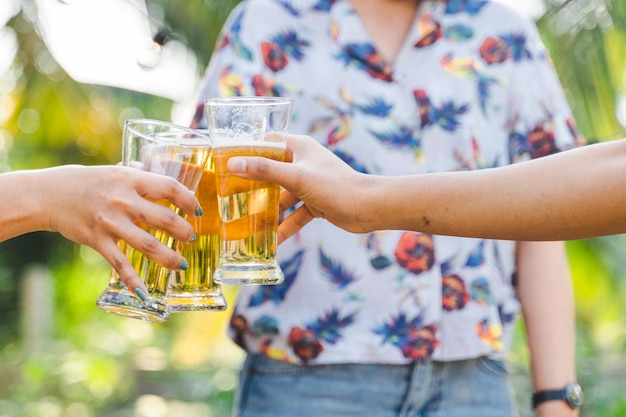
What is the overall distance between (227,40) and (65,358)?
5.75m

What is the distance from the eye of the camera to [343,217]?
2.12 meters

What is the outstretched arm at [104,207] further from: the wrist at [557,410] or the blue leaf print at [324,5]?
the wrist at [557,410]

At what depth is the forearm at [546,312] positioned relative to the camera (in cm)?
274

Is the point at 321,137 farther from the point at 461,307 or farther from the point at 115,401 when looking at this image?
the point at 115,401

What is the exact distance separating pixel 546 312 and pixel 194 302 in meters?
1.06

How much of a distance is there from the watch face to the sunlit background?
3387mm

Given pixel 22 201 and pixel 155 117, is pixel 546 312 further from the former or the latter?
pixel 155 117

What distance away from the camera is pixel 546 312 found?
2.77 metres

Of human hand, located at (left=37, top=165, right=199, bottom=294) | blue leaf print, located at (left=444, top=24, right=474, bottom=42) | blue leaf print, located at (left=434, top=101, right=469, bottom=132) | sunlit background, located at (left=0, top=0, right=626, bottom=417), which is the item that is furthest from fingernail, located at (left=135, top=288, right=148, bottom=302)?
sunlit background, located at (left=0, top=0, right=626, bottom=417)

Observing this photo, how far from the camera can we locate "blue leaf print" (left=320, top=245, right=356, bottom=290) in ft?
8.23

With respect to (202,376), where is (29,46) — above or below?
above

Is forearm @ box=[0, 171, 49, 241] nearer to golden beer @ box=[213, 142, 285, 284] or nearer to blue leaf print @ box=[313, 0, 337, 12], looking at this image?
golden beer @ box=[213, 142, 285, 284]

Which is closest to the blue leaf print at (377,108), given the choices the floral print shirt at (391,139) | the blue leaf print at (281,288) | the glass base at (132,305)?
the floral print shirt at (391,139)

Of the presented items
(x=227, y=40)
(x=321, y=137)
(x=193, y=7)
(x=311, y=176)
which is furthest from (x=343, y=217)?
(x=193, y=7)
